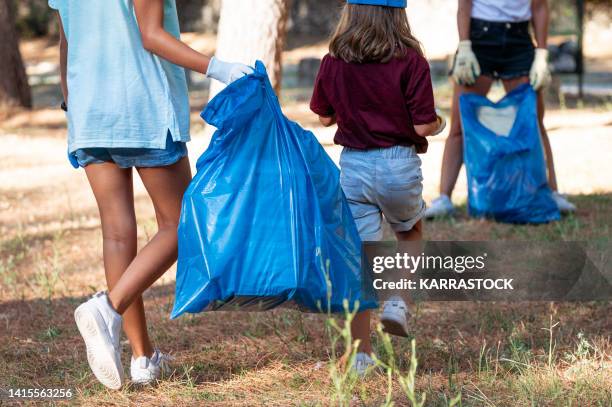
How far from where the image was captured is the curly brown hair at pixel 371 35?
3363mm

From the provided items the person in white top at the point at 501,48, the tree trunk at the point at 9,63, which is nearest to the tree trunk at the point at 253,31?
the person in white top at the point at 501,48

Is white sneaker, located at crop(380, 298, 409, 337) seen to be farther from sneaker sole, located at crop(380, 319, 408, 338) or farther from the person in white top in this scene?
the person in white top

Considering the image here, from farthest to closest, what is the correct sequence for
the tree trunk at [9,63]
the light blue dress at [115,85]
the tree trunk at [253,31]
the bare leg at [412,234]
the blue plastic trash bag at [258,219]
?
the tree trunk at [9,63]
the tree trunk at [253,31]
the bare leg at [412,234]
the light blue dress at [115,85]
the blue plastic trash bag at [258,219]

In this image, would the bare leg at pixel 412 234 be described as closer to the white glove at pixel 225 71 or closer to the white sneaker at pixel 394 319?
the white sneaker at pixel 394 319

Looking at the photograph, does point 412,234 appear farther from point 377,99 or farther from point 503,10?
point 503,10

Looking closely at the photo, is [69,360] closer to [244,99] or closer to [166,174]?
[166,174]

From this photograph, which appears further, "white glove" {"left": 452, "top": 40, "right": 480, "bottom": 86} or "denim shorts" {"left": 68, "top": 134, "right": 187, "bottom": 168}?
"white glove" {"left": 452, "top": 40, "right": 480, "bottom": 86}

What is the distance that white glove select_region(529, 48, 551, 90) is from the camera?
19.4 ft

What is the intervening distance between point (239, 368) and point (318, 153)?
0.88 metres

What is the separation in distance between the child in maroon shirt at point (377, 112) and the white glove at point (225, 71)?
1.66 ft

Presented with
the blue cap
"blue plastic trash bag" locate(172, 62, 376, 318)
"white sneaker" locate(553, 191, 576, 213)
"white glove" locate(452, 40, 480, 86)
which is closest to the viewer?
"blue plastic trash bag" locate(172, 62, 376, 318)

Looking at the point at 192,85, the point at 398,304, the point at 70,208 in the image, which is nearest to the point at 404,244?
the point at 398,304

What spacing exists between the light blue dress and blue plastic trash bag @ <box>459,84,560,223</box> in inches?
126

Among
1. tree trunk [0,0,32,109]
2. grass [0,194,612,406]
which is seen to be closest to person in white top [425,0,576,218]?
grass [0,194,612,406]
